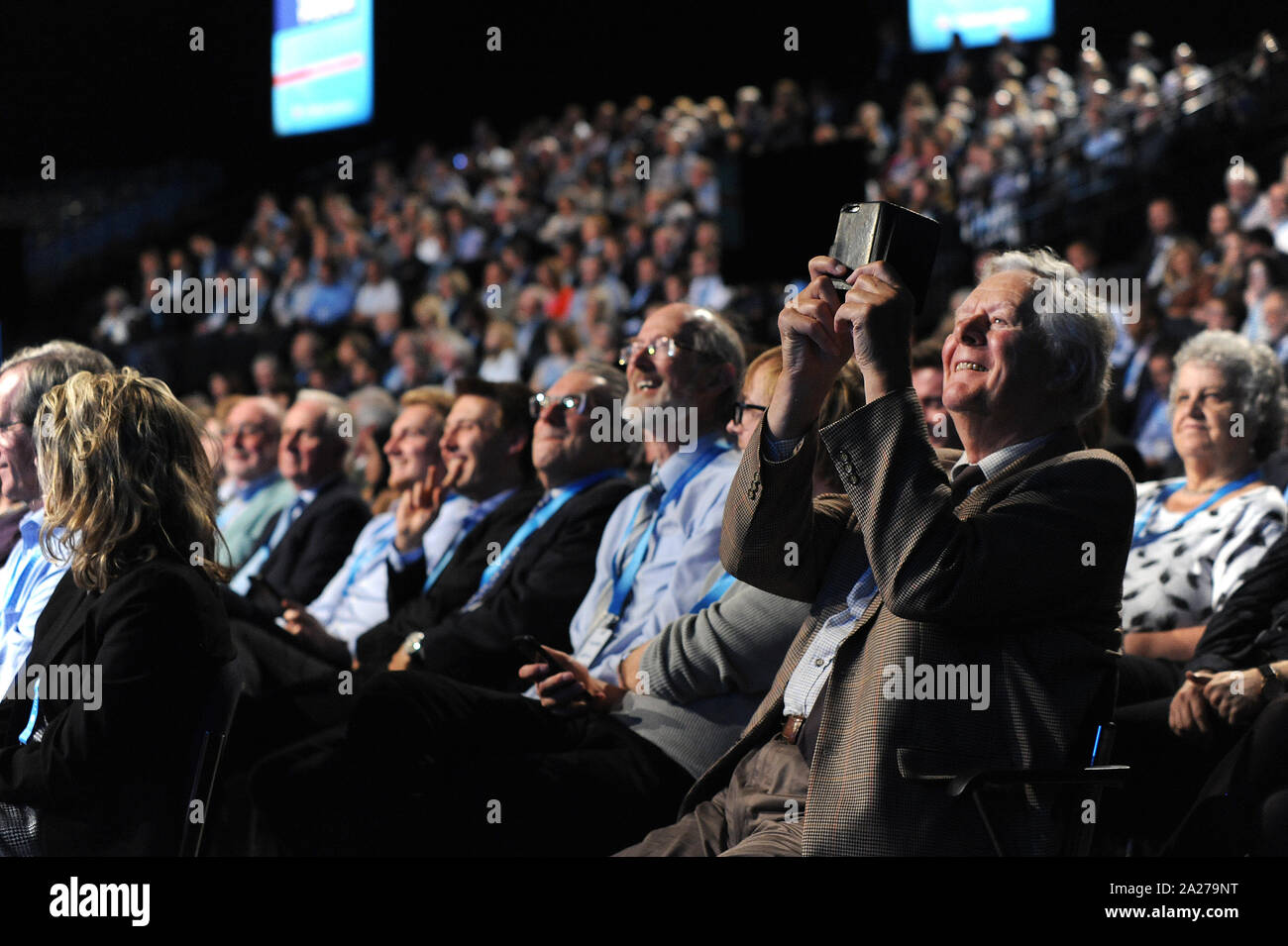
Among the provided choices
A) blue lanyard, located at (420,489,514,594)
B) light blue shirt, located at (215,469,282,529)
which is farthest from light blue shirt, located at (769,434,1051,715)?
light blue shirt, located at (215,469,282,529)

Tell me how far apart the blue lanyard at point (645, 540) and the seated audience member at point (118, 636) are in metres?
0.89

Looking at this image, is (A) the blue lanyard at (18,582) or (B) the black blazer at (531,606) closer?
(A) the blue lanyard at (18,582)

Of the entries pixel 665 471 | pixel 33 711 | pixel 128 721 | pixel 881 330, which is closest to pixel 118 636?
pixel 128 721

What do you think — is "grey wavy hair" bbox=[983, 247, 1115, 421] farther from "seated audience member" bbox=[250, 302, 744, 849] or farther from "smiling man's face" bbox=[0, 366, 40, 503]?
"smiling man's face" bbox=[0, 366, 40, 503]

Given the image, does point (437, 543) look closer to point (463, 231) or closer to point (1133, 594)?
point (1133, 594)

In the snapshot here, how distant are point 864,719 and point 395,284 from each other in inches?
367

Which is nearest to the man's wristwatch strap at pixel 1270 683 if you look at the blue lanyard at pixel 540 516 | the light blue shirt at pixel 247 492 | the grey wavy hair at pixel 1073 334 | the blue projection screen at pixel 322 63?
the grey wavy hair at pixel 1073 334

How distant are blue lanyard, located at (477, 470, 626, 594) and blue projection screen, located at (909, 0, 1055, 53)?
10.1 m

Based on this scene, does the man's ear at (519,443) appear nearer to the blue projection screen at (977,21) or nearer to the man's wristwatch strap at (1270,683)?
the man's wristwatch strap at (1270,683)

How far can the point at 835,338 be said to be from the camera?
5.67 feet

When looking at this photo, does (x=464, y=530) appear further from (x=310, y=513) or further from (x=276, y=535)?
(x=276, y=535)

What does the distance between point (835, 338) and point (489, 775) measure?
3.28 feet

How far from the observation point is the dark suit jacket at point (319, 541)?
4086 millimetres

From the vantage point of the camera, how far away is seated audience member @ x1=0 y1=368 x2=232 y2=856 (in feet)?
5.95
